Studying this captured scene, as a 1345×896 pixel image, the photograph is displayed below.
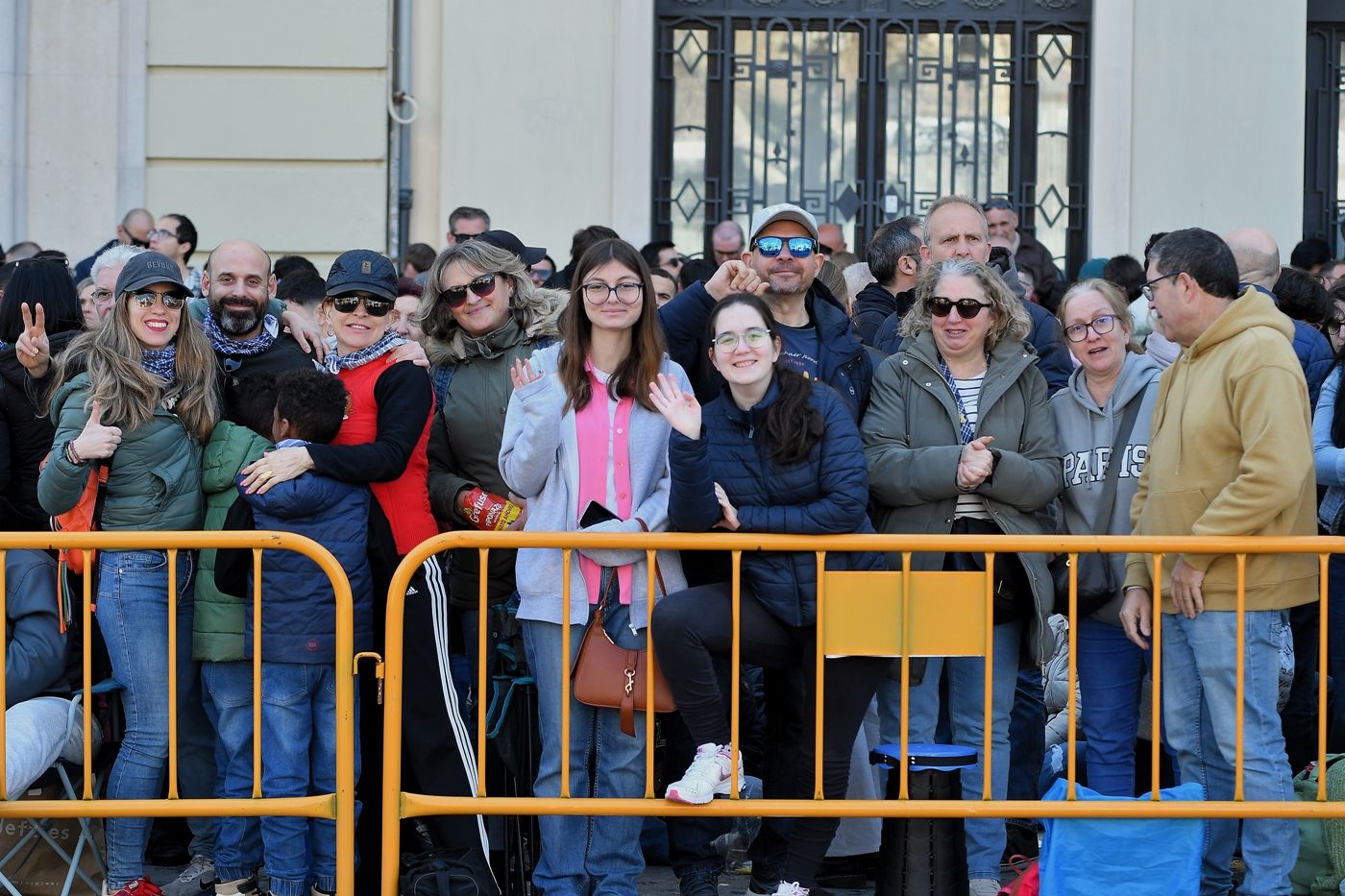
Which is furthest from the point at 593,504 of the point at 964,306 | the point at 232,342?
the point at 232,342

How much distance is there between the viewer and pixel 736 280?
588cm

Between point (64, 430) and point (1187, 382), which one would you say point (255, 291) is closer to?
point (64, 430)

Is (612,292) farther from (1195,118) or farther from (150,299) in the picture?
(1195,118)

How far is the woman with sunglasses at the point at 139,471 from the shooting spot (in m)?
5.63

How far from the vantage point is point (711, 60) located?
10.9 m

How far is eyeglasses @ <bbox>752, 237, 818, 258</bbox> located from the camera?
19.4ft

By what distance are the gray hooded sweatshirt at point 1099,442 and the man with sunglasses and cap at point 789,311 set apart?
29.4 inches

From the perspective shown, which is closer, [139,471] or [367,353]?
[139,471]

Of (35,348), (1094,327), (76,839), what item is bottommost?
(76,839)

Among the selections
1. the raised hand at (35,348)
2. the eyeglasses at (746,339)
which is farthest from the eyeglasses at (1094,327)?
the raised hand at (35,348)

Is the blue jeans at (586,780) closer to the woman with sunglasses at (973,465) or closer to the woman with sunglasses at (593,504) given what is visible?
the woman with sunglasses at (593,504)

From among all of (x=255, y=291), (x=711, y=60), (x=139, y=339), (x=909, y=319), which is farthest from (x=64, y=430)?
(x=711, y=60)

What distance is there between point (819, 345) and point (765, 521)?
92cm

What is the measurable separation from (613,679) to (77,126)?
21.6 ft
